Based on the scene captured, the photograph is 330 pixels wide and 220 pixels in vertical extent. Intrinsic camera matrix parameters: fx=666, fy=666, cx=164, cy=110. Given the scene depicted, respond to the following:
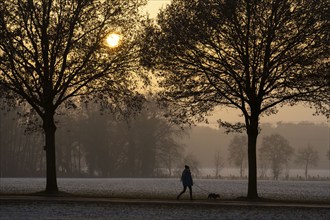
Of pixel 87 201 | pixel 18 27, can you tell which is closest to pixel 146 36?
pixel 18 27

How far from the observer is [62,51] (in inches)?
1821

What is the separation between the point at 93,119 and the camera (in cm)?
13038

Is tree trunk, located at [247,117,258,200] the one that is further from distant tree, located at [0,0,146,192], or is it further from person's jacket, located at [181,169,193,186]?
distant tree, located at [0,0,146,192]

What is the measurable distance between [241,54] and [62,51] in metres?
12.4

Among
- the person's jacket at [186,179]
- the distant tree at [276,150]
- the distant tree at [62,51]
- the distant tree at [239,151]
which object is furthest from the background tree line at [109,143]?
the person's jacket at [186,179]

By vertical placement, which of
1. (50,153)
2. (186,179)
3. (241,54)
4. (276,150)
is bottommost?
(276,150)

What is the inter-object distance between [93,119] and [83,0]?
86018 millimetres

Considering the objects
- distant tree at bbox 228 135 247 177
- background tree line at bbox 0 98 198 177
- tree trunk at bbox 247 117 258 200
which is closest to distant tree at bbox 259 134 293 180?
distant tree at bbox 228 135 247 177

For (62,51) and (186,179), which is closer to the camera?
(186,179)

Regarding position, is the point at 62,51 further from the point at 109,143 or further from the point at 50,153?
the point at 109,143

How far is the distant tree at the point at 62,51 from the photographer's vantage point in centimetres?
4478

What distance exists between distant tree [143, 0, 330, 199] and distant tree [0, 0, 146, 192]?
318 centimetres

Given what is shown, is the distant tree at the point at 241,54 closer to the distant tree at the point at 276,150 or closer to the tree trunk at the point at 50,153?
the tree trunk at the point at 50,153

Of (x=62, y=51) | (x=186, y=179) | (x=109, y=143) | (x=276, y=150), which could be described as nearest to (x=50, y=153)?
(x=62, y=51)
